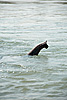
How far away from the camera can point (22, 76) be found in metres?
Result: 11.0

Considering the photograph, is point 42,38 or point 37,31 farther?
point 37,31

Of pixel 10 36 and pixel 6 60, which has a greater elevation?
pixel 10 36

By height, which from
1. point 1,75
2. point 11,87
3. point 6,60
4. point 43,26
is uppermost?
point 43,26

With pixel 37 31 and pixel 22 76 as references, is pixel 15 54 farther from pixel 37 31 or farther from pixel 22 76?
pixel 37 31

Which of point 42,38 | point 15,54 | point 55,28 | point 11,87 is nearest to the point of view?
point 11,87

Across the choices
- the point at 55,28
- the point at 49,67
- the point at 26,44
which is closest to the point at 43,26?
the point at 55,28

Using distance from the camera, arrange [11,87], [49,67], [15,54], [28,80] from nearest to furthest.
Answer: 1. [11,87]
2. [28,80]
3. [49,67]
4. [15,54]

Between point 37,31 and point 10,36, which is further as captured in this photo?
point 37,31

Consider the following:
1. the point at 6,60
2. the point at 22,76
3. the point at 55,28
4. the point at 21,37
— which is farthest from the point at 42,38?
the point at 22,76

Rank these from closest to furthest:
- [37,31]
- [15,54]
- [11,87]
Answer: [11,87], [15,54], [37,31]

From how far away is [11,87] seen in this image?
32.3ft

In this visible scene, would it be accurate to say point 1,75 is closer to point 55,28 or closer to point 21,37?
point 21,37

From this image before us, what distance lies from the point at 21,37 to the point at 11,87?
976 cm

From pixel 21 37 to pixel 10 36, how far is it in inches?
30.1
